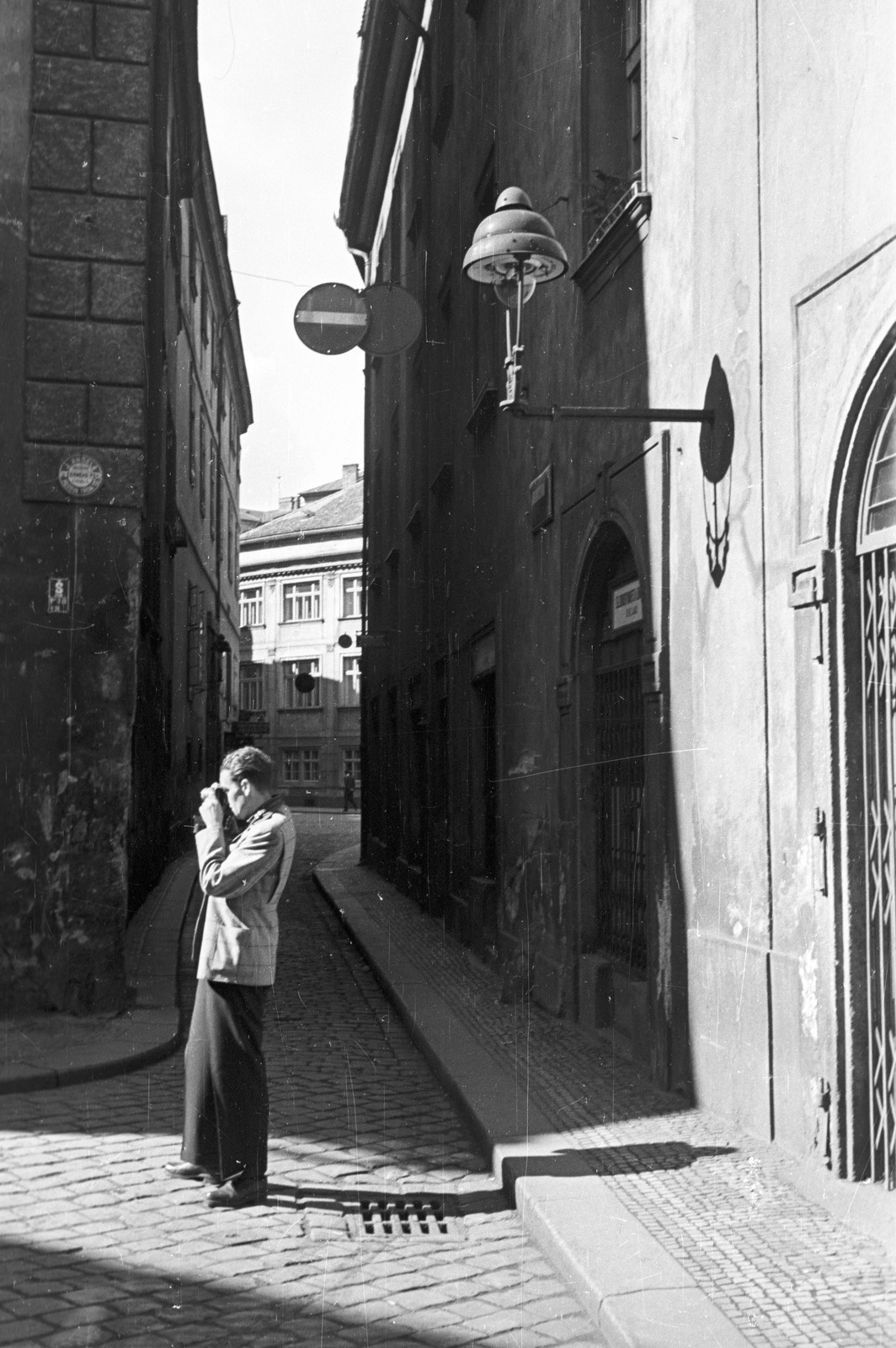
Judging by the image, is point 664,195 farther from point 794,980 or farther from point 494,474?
point 494,474

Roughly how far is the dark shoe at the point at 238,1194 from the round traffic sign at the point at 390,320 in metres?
10.5

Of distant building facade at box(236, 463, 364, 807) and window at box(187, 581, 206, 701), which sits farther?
distant building facade at box(236, 463, 364, 807)

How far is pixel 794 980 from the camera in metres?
5.68

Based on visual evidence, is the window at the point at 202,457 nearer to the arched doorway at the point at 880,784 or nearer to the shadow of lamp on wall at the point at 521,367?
the shadow of lamp on wall at the point at 521,367

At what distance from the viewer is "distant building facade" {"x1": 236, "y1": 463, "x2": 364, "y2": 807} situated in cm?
5578

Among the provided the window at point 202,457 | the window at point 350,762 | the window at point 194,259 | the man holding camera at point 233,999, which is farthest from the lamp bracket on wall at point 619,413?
the window at point 350,762

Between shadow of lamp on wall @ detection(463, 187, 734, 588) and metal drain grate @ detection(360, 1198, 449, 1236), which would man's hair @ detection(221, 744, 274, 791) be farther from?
shadow of lamp on wall @ detection(463, 187, 734, 588)

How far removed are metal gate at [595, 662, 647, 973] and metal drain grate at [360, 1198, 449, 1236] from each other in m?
2.92

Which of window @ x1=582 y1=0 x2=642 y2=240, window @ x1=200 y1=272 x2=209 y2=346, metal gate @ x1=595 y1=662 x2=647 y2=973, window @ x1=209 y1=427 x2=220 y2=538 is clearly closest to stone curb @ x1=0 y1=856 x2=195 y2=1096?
metal gate @ x1=595 y1=662 x2=647 y2=973

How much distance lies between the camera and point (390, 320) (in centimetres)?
1509

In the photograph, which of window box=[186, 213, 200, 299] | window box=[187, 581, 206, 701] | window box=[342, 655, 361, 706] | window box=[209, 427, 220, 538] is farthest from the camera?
window box=[342, 655, 361, 706]

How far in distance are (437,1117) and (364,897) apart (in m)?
11.8

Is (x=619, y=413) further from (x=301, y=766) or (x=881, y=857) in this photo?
(x=301, y=766)

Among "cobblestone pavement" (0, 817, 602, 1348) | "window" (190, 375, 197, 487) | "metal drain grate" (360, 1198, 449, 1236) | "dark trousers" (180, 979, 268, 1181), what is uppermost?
"window" (190, 375, 197, 487)
